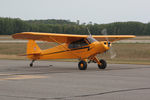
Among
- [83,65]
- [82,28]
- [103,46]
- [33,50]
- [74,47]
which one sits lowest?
[83,65]

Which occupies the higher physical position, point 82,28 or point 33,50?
point 82,28

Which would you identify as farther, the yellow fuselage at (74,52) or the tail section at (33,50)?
the tail section at (33,50)

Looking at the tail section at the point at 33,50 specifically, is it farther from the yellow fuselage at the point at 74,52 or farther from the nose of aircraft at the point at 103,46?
the nose of aircraft at the point at 103,46

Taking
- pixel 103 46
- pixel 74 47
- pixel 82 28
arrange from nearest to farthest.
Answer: pixel 103 46, pixel 74 47, pixel 82 28

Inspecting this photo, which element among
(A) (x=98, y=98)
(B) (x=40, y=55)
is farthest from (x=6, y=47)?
(A) (x=98, y=98)

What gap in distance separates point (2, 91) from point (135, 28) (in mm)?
61486

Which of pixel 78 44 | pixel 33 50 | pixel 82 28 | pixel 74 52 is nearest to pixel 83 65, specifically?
pixel 74 52

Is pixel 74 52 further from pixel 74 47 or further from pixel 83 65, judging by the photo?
pixel 83 65

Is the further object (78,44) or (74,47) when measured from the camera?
(74,47)

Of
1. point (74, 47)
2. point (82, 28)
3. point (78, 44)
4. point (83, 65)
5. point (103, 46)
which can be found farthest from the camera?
point (82, 28)

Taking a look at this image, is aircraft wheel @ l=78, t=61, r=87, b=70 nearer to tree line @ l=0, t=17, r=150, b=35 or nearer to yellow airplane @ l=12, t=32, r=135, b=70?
yellow airplane @ l=12, t=32, r=135, b=70

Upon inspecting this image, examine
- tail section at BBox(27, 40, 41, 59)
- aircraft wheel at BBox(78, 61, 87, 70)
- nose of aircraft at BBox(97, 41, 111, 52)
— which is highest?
nose of aircraft at BBox(97, 41, 111, 52)

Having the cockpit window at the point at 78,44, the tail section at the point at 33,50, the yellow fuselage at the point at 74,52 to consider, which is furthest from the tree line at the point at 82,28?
the cockpit window at the point at 78,44

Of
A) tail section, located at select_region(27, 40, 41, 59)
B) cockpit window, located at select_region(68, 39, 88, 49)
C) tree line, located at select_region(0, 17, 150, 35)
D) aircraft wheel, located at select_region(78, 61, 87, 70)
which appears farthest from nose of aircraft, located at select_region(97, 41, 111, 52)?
tree line, located at select_region(0, 17, 150, 35)
